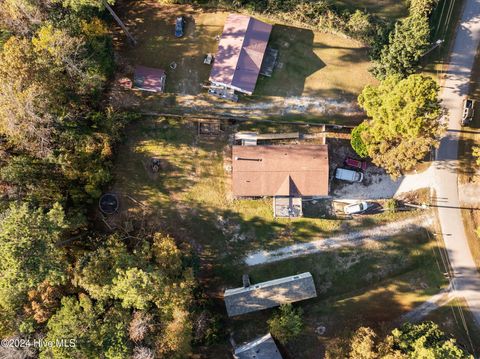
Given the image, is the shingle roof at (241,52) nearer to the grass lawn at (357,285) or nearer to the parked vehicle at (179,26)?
the parked vehicle at (179,26)

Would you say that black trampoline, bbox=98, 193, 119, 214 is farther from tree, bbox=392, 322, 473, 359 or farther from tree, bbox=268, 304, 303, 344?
tree, bbox=392, 322, 473, 359

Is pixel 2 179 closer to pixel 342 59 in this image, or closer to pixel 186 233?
pixel 186 233

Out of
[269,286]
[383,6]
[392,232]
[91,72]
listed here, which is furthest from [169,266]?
[383,6]

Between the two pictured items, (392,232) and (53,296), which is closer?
(53,296)

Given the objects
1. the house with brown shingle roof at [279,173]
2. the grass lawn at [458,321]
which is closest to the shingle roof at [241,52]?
the house with brown shingle roof at [279,173]

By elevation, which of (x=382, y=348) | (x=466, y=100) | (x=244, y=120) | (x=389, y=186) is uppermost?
(x=466, y=100)

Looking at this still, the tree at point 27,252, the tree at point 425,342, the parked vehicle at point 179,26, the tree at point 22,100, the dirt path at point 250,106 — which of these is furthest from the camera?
the dirt path at point 250,106

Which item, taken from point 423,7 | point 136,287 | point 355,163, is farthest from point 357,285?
point 423,7
